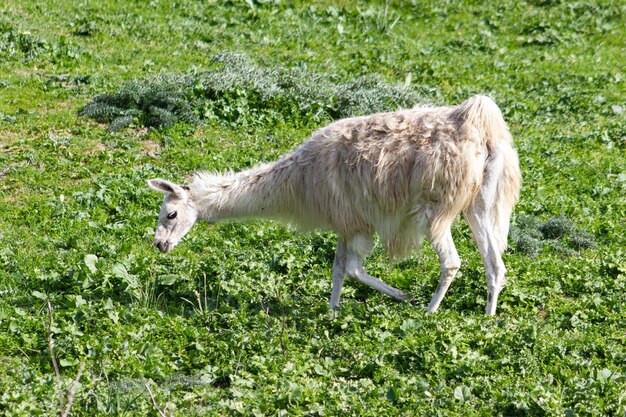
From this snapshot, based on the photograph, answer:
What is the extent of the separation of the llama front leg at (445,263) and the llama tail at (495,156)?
48 cm

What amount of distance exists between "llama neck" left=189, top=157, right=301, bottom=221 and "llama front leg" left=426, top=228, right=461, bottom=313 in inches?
53.3

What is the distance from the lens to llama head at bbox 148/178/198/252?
352 inches

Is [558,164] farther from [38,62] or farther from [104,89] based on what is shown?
[38,62]

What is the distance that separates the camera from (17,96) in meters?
13.4

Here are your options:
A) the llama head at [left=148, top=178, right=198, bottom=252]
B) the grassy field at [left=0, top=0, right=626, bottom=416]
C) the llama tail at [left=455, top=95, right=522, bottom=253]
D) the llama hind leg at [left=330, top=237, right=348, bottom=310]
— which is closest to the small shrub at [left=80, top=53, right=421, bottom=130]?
the grassy field at [left=0, top=0, right=626, bottom=416]

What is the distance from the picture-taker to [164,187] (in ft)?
29.0

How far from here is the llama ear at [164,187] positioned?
8797 mm

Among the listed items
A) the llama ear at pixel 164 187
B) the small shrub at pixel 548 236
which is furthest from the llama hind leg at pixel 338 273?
the small shrub at pixel 548 236

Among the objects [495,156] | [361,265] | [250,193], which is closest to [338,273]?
[361,265]

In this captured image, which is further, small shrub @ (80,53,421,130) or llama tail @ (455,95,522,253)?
small shrub @ (80,53,421,130)

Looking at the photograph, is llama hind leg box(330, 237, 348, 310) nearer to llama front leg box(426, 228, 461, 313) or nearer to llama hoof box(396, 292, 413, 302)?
llama hoof box(396, 292, 413, 302)

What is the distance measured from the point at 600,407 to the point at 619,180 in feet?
17.4

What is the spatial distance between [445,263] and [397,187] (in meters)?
0.81

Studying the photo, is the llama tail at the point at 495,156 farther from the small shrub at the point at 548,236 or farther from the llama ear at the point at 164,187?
the llama ear at the point at 164,187
